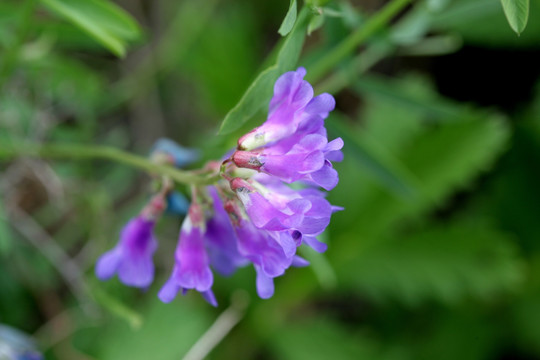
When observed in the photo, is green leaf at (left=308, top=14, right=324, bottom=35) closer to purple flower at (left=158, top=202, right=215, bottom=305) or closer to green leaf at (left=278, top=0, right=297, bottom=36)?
green leaf at (left=278, top=0, right=297, bottom=36)

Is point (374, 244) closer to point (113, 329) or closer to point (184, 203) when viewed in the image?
point (113, 329)

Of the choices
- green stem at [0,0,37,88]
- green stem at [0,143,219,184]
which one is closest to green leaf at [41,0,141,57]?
green stem at [0,0,37,88]

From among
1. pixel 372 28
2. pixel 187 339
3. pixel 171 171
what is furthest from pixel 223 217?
pixel 187 339

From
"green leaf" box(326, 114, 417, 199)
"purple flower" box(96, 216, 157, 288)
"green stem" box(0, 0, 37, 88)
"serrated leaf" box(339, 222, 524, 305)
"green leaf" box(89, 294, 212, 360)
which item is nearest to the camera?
"purple flower" box(96, 216, 157, 288)

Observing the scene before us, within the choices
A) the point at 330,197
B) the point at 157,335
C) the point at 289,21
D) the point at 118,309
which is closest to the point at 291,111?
the point at 289,21

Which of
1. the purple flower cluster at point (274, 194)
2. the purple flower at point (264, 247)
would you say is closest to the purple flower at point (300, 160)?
the purple flower cluster at point (274, 194)

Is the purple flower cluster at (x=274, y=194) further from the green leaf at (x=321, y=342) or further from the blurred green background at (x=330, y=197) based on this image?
the green leaf at (x=321, y=342)

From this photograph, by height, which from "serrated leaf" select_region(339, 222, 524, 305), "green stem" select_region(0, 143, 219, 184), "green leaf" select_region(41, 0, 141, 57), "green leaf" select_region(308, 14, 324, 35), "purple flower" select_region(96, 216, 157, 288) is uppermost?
"green leaf" select_region(41, 0, 141, 57)
